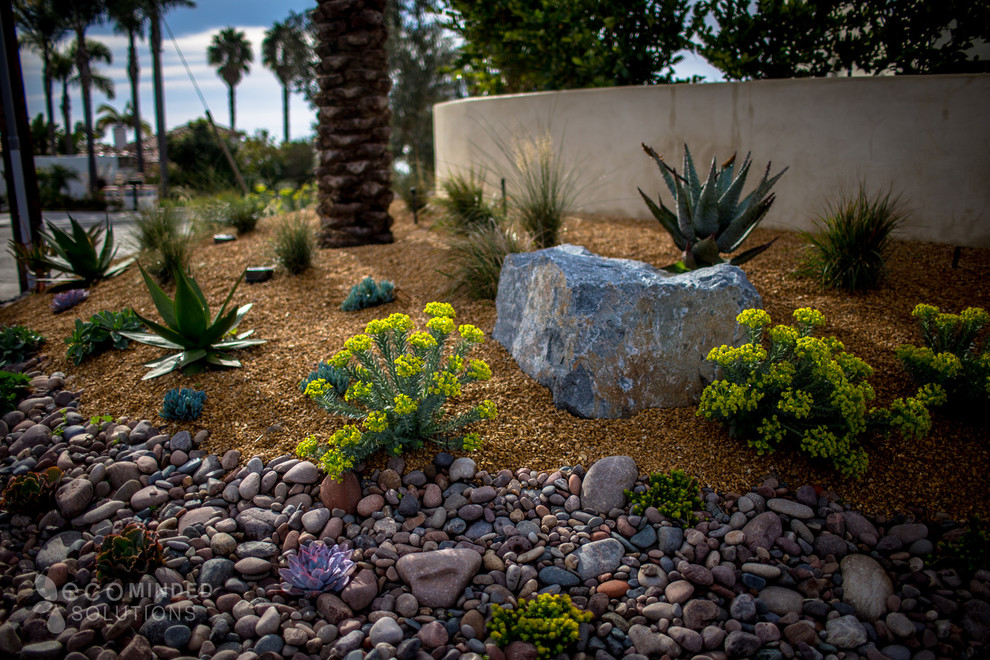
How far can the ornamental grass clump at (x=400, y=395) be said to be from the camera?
2814 mm

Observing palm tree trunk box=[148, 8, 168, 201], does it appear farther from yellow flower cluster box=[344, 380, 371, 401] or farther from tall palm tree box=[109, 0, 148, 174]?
yellow flower cluster box=[344, 380, 371, 401]

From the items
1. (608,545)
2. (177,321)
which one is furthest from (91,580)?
(608,545)

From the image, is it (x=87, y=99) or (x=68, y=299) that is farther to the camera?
(x=87, y=99)

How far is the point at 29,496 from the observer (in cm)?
293

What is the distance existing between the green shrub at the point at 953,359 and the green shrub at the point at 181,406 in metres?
3.87

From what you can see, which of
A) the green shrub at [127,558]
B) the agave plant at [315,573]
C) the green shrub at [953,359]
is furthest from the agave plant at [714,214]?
the green shrub at [127,558]

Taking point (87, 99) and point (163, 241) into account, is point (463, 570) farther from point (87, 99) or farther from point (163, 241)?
point (87, 99)

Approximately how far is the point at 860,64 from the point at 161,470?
7198 millimetres

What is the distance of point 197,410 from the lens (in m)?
3.51

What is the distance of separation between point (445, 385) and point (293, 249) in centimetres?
334

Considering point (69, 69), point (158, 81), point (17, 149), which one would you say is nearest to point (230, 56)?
point (69, 69)

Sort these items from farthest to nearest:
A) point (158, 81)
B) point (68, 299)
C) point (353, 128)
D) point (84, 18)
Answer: point (84, 18), point (158, 81), point (353, 128), point (68, 299)

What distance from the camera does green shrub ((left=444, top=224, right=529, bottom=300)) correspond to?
473cm

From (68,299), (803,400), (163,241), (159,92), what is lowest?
(803,400)
